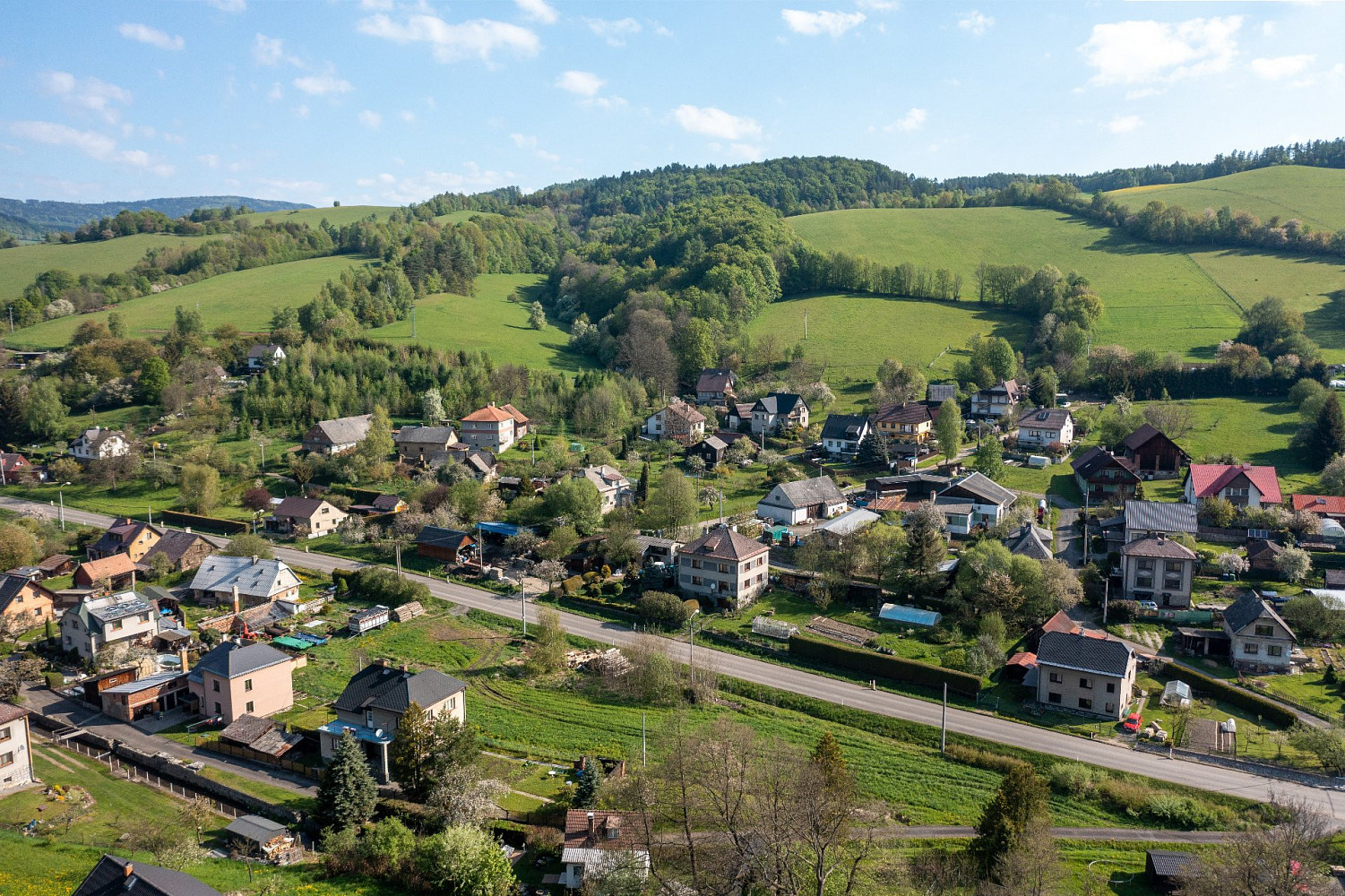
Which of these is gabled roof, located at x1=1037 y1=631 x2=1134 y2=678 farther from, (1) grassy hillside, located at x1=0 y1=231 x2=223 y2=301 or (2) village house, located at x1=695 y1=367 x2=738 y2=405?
(1) grassy hillside, located at x1=0 y1=231 x2=223 y2=301

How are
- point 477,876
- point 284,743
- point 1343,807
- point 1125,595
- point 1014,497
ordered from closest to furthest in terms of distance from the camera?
point 477,876 < point 1343,807 < point 284,743 < point 1125,595 < point 1014,497

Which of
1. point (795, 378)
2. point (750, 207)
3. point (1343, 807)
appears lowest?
point (1343, 807)

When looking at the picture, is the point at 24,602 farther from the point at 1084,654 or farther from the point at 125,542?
the point at 1084,654

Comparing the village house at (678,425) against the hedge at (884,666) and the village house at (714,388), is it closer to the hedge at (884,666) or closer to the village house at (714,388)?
the village house at (714,388)

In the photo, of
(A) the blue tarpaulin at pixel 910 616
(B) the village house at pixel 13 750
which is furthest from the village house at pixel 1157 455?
(B) the village house at pixel 13 750

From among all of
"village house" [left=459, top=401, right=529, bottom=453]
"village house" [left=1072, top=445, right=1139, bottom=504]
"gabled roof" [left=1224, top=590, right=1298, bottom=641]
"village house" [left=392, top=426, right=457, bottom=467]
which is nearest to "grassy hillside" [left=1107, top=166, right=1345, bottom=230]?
"village house" [left=1072, top=445, right=1139, bottom=504]

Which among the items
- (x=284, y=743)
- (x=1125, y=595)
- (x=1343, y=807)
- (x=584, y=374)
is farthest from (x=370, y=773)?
(x=584, y=374)

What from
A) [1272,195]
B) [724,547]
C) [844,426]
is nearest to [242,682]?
[724,547]

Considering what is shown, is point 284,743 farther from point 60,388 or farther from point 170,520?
point 60,388
